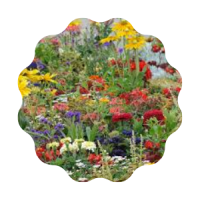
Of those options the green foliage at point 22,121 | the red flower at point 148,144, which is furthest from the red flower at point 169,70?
the green foliage at point 22,121

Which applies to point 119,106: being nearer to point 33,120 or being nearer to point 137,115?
point 137,115

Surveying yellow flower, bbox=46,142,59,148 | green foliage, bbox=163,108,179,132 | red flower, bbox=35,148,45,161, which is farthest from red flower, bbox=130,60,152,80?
red flower, bbox=35,148,45,161

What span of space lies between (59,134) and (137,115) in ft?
2.42

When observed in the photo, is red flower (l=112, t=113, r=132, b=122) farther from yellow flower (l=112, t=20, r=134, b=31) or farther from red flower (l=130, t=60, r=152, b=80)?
yellow flower (l=112, t=20, r=134, b=31)

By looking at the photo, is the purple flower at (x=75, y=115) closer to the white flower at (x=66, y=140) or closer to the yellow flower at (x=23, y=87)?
the white flower at (x=66, y=140)

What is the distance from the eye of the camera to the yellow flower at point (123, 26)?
9344 mm

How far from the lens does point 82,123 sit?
872 cm

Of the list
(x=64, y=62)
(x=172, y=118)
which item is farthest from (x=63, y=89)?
(x=172, y=118)

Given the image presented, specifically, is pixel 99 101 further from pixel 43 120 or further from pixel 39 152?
pixel 39 152

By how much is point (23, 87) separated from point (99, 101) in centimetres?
73

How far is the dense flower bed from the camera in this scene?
8.41 metres

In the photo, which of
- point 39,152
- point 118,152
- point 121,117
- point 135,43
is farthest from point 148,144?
point 135,43

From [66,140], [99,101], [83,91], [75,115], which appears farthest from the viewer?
[83,91]

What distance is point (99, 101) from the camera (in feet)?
29.3
